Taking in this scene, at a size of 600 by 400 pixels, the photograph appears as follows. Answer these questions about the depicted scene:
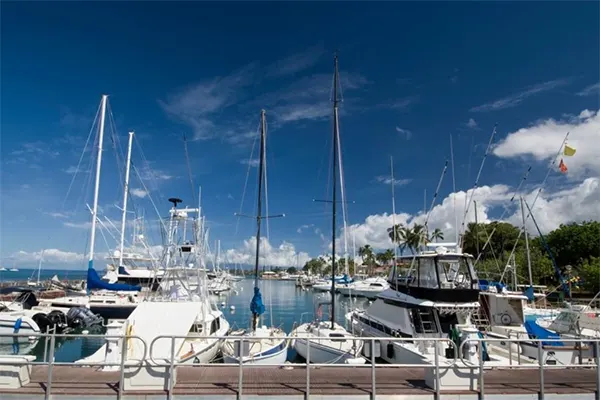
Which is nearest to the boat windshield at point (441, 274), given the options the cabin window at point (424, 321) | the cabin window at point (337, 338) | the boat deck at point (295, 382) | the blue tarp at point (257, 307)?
the cabin window at point (424, 321)

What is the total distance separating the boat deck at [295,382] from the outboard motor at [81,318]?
88.8 ft

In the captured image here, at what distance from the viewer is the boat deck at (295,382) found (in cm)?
907

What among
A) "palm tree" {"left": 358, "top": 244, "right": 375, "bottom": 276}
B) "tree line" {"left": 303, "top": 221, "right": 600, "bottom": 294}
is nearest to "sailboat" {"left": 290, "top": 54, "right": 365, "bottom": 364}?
"tree line" {"left": 303, "top": 221, "right": 600, "bottom": 294}

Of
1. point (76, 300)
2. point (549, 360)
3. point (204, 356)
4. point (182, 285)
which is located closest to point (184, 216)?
point (182, 285)

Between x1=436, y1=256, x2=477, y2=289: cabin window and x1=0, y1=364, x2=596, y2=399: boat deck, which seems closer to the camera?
x1=0, y1=364, x2=596, y2=399: boat deck

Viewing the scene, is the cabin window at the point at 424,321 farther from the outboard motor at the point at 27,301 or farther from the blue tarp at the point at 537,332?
the outboard motor at the point at 27,301

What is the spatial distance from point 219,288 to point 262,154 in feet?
189

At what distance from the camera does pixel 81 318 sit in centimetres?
3506

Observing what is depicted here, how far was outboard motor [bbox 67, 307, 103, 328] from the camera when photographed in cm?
3450

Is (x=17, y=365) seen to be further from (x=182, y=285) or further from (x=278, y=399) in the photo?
(x=182, y=285)

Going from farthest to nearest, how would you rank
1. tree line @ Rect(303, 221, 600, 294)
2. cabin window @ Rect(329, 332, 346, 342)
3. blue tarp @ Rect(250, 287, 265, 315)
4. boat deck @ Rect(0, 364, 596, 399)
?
tree line @ Rect(303, 221, 600, 294) → blue tarp @ Rect(250, 287, 265, 315) → boat deck @ Rect(0, 364, 596, 399) → cabin window @ Rect(329, 332, 346, 342)

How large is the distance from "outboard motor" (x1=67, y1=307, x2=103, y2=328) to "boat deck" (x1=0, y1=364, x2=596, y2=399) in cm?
2707

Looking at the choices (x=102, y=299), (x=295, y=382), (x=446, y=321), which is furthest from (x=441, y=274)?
(x=102, y=299)

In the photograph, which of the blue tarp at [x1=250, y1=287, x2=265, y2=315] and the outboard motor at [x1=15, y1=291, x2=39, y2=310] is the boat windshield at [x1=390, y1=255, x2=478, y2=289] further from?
the outboard motor at [x1=15, y1=291, x2=39, y2=310]
